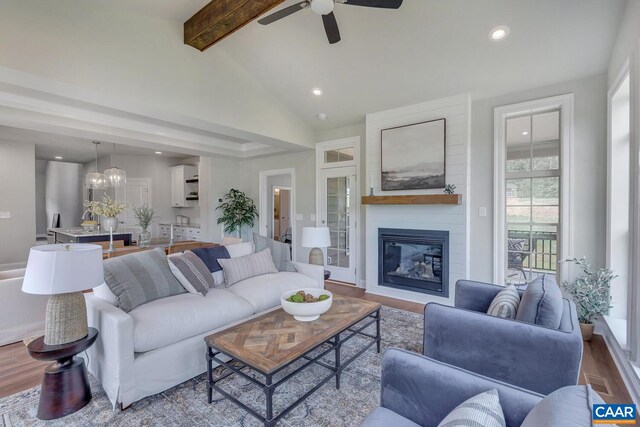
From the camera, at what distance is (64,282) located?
1.77m

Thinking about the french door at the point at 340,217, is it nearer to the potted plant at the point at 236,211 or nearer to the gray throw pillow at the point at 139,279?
the potted plant at the point at 236,211

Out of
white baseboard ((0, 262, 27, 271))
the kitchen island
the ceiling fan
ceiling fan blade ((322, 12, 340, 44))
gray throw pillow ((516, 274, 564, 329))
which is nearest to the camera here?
gray throw pillow ((516, 274, 564, 329))

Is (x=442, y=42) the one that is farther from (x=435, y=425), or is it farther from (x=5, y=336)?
(x=5, y=336)

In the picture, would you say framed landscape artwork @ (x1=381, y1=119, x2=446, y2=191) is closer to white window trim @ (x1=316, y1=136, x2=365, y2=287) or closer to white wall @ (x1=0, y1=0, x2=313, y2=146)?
white window trim @ (x1=316, y1=136, x2=365, y2=287)

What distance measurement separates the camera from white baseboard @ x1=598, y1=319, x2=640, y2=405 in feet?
6.76

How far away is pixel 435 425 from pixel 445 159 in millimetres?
3362

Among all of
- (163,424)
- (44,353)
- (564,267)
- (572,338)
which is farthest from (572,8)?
(44,353)

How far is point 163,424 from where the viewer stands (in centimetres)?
183

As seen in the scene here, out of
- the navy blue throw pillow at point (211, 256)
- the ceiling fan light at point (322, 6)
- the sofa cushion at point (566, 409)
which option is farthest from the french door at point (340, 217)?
the sofa cushion at point (566, 409)

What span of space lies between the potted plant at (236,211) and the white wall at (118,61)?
257cm

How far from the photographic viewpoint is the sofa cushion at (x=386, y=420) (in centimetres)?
124

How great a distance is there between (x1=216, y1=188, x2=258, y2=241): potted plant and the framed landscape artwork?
10.5 feet

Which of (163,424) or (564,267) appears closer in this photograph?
(163,424)

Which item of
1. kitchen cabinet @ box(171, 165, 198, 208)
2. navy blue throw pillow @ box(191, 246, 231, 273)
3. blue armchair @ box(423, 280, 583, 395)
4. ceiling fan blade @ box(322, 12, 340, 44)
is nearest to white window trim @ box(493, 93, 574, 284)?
blue armchair @ box(423, 280, 583, 395)
